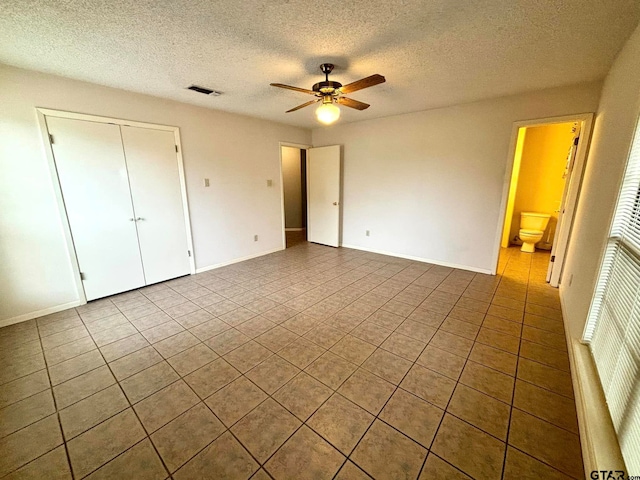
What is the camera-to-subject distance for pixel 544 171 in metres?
4.58

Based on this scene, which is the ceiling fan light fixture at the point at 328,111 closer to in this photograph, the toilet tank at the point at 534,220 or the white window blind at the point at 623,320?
the white window blind at the point at 623,320

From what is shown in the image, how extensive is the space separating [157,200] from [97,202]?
23.5 inches

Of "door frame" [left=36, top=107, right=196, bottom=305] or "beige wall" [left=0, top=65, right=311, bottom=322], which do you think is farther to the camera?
"door frame" [left=36, top=107, right=196, bottom=305]

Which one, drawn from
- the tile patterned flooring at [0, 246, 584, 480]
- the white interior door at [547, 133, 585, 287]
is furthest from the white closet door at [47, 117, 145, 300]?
the white interior door at [547, 133, 585, 287]

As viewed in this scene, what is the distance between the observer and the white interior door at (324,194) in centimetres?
489

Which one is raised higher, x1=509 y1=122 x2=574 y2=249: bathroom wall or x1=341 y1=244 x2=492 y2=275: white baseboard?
x1=509 y1=122 x2=574 y2=249: bathroom wall

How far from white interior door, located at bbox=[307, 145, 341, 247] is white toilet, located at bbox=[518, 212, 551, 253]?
3.34m

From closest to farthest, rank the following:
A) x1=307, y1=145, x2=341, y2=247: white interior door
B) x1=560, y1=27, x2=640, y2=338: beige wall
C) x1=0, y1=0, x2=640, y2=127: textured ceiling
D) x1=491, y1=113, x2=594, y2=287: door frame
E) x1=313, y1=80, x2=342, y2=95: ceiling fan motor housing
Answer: x1=0, y1=0, x2=640, y2=127: textured ceiling → x1=560, y1=27, x2=640, y2=338: beige wall → x1=313, y1=80, x2=342, y2=95: ceiling fan motor housing → x1=491, y1=113, x2=594, y2=287: door frame → x1=307, y1=145, x2=341, y2=247: white interior door

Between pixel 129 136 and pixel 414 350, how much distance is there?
375 cm

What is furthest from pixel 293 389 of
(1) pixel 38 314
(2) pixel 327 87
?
(1) pixel 38 314

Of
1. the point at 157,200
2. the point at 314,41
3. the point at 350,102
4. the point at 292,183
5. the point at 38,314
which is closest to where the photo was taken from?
the point at 314,41

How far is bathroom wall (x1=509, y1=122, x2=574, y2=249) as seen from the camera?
4.42m

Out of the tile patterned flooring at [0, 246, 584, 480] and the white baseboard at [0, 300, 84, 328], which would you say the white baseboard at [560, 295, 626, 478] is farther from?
the white baseboard at [0, 300, 84, 328]

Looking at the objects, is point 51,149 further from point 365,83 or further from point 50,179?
point 365,83
